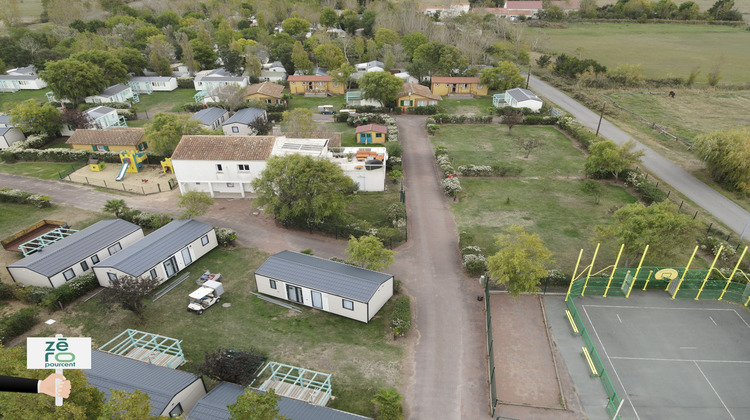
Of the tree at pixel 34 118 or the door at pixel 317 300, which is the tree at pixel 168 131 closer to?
the tree at pixel 34 118

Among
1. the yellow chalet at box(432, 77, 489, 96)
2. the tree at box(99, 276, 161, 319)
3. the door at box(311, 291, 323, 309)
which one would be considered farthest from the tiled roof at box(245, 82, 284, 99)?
the door at box(311, 291, 323, 309)

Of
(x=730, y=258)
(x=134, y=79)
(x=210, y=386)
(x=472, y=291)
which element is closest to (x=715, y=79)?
(x=730, y=258)

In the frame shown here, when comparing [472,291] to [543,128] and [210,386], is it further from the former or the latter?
[543,128]

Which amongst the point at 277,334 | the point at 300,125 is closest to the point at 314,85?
the point at 300,125

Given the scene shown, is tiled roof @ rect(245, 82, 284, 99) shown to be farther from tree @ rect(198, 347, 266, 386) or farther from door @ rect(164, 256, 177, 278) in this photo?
tree @ rect(198, 347, 266, 386)

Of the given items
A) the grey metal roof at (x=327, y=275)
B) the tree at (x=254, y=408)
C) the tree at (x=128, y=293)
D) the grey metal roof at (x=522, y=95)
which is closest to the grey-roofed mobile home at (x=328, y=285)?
the grey metal roof at (x=327, y=275)

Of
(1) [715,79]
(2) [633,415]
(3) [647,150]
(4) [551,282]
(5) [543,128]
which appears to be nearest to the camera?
(2) [633,415]
